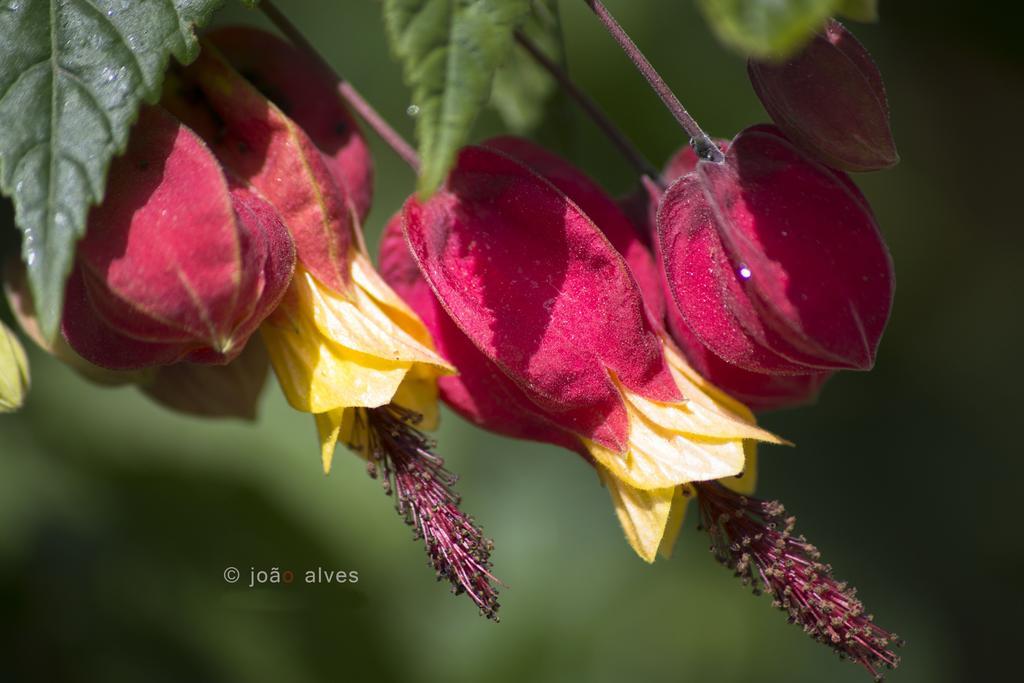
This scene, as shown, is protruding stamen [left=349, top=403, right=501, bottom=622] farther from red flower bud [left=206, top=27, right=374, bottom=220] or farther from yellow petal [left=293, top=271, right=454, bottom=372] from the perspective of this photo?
red flower bud [left=206, top=27, right=374, bottom=220]

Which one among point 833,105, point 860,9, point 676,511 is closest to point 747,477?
point 676,511

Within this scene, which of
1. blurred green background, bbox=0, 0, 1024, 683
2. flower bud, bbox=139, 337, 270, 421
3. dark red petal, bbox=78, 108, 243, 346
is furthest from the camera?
blurred green background, bbox=0, 0, 1024, 683

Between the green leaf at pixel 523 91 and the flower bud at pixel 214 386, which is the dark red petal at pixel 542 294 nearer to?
the flower bud at pixel 214 386

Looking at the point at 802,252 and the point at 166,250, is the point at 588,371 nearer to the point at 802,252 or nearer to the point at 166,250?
the point at 802,252

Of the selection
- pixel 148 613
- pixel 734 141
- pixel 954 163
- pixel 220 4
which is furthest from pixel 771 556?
pixel 954 163

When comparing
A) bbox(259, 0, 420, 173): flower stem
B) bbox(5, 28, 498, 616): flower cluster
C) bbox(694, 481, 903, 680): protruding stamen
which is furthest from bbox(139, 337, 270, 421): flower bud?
bbox(694, 481, 903, 680): protruding stamen

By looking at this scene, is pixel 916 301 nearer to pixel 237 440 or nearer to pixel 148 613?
pixel 237 440
